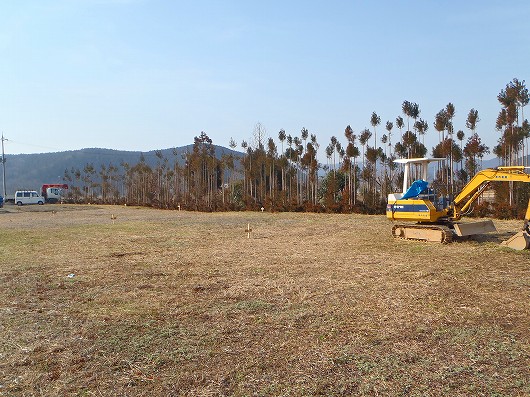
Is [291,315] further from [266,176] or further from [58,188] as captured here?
Answer: [58,188]

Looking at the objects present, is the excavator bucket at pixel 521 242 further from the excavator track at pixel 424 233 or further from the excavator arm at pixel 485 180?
A: the excavator track at pixel 424 233

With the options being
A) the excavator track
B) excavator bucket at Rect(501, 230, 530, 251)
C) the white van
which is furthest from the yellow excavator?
the white van

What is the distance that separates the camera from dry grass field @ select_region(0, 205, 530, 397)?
4516 millimetres

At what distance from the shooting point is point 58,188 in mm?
67812

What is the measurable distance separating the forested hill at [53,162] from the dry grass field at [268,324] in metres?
127

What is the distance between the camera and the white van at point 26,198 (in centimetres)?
5844

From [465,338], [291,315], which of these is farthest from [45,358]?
[465,338]

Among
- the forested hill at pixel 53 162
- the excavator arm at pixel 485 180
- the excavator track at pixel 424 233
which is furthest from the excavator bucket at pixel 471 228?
the forested hill at pixel 53 162

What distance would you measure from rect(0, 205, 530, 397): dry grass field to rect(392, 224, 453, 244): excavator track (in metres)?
1.36

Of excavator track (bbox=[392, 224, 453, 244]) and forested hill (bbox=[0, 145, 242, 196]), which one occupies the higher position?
forested hill (bbox=[0, 145, 242, 196])

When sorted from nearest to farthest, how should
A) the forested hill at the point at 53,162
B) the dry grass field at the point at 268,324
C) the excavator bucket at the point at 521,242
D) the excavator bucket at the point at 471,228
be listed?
1. the dry grass field at the point at 268,324
2. the excavator bucket at the point at 521,242
3. the excavator bucket at the point at 471,228
4. the forested hill at the point at 53,162

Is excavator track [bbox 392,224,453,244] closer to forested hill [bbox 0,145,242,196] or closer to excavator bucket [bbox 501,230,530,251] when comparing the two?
excavator bucket [bbox 501,230,530,251]

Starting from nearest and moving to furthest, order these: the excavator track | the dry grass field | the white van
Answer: the dry grass field → the excavator track → the white van

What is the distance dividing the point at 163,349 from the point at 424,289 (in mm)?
4756
